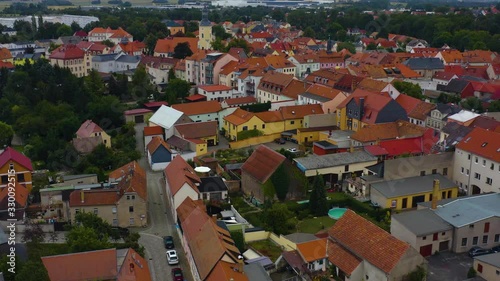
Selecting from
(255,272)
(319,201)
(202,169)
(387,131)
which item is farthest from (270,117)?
(255,272)

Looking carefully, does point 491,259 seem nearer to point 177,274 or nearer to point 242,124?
point 177,274

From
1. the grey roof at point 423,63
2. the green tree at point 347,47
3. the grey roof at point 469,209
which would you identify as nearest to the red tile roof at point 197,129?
the grey roof at point 469,209

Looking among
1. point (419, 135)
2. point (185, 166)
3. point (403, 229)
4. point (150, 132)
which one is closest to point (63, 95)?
point (150, 132)

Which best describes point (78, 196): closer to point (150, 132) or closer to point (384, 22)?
point (150, 132)

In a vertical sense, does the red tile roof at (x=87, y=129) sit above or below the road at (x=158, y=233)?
above

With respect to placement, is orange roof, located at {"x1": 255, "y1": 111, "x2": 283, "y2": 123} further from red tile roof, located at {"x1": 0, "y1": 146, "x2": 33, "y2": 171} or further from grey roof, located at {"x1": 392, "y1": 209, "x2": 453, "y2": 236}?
grey roof, located at {"x1": 392, "y1": 209, "x2": 453, "y2": 236}

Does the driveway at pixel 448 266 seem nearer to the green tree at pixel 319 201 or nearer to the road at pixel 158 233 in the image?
the green tree at pixel 319 201

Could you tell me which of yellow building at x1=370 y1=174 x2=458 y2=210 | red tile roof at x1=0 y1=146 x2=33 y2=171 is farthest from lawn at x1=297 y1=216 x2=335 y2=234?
red tile roof at x1=0 y1=146 x2=33 y2=171

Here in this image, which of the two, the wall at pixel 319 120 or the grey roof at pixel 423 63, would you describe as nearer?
the wall at pixel 319 120
